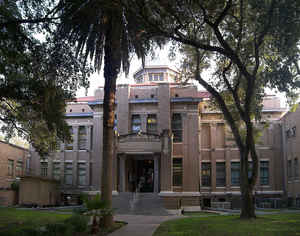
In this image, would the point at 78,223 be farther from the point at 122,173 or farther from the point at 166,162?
the point at 166,162

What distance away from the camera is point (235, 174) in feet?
120

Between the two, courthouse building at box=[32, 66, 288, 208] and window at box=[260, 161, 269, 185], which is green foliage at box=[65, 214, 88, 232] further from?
window at box=[260, 161, 269, 185]

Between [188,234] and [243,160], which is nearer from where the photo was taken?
[188,234]

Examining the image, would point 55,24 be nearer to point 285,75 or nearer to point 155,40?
point 155,40

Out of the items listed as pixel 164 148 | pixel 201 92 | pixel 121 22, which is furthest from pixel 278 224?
pixel 201 92

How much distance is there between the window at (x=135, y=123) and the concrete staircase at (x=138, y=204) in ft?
22.2

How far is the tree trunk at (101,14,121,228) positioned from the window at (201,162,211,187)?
2224 cm

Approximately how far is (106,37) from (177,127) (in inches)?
721

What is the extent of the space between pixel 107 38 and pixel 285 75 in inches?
350

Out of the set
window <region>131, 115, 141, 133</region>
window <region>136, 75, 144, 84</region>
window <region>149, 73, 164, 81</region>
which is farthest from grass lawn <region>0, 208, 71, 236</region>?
window <region>149, 73, 164, 81</region>

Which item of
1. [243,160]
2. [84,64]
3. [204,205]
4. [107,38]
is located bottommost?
[204,205]

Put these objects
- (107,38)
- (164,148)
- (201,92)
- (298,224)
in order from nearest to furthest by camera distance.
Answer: (298,224), (107,38), (164,148), (201,92)

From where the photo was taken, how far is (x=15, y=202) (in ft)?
115

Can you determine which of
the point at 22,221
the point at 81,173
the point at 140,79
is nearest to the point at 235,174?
the point at 81,173
